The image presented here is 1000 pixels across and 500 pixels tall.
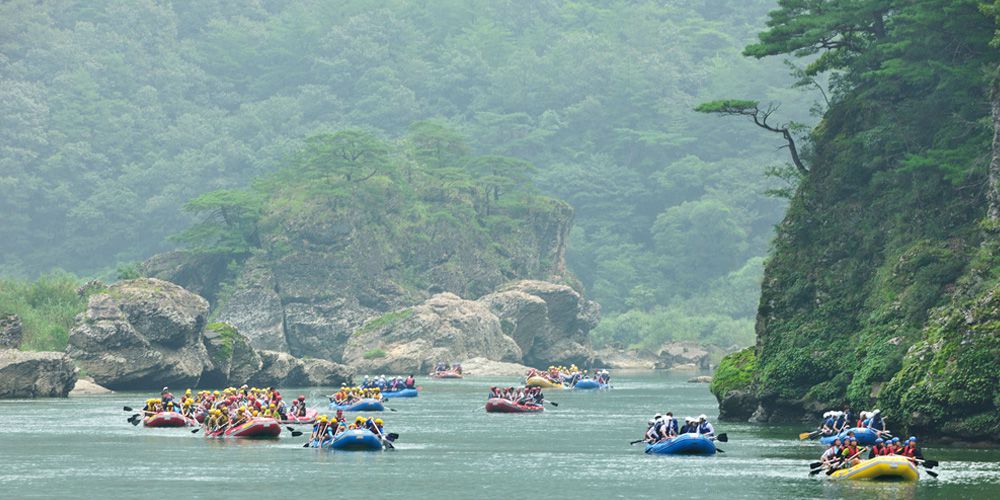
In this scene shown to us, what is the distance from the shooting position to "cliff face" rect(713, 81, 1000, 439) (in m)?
61.2

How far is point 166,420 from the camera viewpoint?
79.0 metres

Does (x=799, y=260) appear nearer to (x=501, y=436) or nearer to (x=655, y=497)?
(x=501, y=436)

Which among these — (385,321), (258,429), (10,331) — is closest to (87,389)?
(10,331)

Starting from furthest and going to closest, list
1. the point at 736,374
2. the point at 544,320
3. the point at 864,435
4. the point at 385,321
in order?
the point at 544,320
the point at 385,321
the point at 736,374
the point at 864,435

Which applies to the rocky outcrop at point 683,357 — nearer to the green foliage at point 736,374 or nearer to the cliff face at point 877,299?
the green foliage at point 736,374

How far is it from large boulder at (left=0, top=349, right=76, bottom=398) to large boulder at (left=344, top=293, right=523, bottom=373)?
156ft

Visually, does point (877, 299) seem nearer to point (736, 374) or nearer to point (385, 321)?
point (736, 374)

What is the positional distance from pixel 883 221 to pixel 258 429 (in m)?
30.8

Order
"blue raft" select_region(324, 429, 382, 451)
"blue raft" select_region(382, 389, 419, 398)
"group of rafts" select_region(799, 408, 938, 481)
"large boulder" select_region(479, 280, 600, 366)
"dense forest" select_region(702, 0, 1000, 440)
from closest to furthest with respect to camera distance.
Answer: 1. "group of rafts" select_region(799, 408, 938, 481)
2. "blue raft" select_region(324, 429, 382, 451)
3. "dense forest" select_region(702, 0, 1000, 440)
4. "blue raft" select_region(382, 389, 419, 398)
5. "large boulder" select_region(479, 280, 600, 366)

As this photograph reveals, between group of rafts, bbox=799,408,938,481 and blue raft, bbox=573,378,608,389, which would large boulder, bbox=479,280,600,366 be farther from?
group of rafts, bbox=799,408,938,481

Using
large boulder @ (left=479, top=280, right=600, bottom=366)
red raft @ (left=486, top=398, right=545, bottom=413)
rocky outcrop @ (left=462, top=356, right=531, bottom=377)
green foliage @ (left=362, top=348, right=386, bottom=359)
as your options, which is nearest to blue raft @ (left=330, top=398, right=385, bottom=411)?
red raft @ (left=486, top=398, right=545, bottom=413)

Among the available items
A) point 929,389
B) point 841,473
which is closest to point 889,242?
point 929,389

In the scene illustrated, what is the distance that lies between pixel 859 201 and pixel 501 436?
69.8 feet

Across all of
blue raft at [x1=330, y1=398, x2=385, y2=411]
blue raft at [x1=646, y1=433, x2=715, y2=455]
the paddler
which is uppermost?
blue raft at [x1=330, y1=398, x2=385, y2=411]
